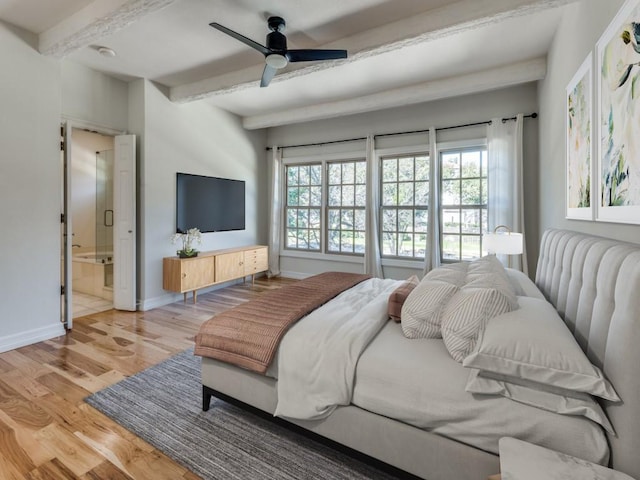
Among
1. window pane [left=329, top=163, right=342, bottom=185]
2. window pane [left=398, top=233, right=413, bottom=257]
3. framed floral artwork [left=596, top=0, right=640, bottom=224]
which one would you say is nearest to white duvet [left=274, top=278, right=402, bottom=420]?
framed floral artwork [left=596, top=0, right=640, bottom=224]

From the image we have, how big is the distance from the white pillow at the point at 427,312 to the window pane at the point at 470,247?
3.16m

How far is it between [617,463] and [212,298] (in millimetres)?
4505

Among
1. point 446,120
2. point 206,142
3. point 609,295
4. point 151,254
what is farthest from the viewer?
point 206,142

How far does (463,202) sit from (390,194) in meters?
1.11

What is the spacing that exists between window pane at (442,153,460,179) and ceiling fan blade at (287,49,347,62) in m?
2.54

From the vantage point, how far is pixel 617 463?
3.31ft

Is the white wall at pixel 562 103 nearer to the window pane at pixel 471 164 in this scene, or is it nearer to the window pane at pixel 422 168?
the window pane at pixel 471 164

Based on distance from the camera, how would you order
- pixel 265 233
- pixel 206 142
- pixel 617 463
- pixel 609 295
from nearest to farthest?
pixel 617 463, pixel 609 295, pixel 206 142, pixel 265 233

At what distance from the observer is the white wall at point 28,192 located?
2871mm

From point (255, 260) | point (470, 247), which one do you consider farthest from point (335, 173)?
point (470, 247)

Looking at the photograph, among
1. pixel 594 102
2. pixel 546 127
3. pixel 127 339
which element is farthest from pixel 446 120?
pixel 127 339

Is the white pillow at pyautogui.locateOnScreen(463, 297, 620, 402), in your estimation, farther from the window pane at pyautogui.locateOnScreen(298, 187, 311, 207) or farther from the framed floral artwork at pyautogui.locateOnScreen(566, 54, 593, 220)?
the window pane at pyautogui.locateOnScreen(298, 187, 311, 207)

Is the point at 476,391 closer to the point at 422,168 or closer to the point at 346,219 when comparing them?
the point at 422,168

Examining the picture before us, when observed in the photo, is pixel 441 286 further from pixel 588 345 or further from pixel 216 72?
pixel 216 72
